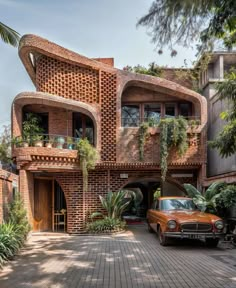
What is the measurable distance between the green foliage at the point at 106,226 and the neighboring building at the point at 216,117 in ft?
14.5

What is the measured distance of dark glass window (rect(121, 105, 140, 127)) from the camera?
17.5 metres

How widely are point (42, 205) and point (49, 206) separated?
0.48 metres

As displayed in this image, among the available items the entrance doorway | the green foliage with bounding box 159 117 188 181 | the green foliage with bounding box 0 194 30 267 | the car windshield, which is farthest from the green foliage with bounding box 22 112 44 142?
the car windshield

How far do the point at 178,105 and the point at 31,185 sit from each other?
27.6 ft

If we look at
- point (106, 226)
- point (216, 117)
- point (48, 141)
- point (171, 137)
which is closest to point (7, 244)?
point (106, 226)

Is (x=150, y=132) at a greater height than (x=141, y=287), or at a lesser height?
greater

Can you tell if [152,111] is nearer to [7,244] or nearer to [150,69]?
[150,69]

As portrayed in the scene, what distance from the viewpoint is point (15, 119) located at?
15469 mm

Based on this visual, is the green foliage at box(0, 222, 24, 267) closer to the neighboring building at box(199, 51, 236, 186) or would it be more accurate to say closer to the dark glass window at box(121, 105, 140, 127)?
the neighboring building at box(199, 51, 236, 186)

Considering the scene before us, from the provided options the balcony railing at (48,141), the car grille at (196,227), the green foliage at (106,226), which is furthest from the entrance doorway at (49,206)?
the car grille at (196,227)

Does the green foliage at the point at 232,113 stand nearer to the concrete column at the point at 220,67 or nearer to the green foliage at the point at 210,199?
the green foliage at the point at 210,199

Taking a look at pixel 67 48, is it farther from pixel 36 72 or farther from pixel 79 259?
pixel 79 259

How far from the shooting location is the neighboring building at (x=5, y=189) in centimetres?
1122

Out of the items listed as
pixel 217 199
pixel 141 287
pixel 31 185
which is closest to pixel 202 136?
pixel 217 199
